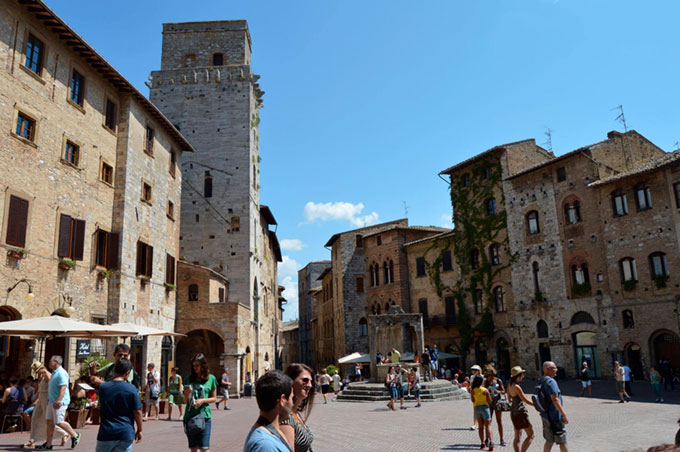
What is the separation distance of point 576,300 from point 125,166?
24288mm

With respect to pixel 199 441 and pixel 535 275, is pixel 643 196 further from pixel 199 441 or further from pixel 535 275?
pixel 199 441

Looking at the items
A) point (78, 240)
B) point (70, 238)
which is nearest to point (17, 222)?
point (70, 238)

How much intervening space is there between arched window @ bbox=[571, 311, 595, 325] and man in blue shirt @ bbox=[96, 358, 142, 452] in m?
27.9

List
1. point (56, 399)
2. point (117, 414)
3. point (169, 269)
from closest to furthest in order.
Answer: point (117, 414)
point (56, 399)
point (169, 269)

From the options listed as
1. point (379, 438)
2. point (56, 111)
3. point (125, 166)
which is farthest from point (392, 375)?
point (56, 111)

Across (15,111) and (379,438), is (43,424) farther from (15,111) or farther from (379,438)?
(15,111)

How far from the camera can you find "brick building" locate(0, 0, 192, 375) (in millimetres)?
15461

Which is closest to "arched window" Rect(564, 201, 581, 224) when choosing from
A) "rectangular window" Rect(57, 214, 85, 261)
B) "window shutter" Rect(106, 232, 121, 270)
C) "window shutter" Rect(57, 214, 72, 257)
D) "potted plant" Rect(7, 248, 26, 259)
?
"window shutter" Rect(106, 232, 121, 270)

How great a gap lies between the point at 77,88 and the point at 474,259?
87.6 ft

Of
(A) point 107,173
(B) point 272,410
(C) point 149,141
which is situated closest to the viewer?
(B) point 272,410

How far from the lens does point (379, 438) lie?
11.7 m

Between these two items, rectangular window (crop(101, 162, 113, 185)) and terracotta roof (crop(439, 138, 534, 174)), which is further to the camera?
terracotta roof (crop(439, 138, 534, 174))

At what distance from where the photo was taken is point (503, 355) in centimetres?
3375

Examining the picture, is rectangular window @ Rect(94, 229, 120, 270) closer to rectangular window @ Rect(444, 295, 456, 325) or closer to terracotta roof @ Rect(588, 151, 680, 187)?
terracotta roof @ Rect(588, 151, 680, 187)
